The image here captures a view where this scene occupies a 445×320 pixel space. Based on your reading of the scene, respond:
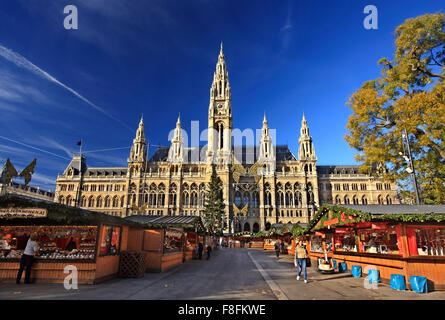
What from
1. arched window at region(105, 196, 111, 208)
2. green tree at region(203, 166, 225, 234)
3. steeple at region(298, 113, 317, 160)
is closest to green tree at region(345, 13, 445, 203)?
green tree at region(203, 166, 225, 234)

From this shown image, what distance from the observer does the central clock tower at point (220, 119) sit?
2579 inches

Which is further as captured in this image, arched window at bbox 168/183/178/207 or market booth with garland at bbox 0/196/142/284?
arched window at bbox 168/183/178/207

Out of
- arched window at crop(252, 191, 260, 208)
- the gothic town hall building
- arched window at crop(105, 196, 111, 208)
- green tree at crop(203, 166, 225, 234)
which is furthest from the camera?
arched window at crop(105, 196, 111, 208)

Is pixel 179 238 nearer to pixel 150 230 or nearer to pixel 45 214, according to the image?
pixel 150 230

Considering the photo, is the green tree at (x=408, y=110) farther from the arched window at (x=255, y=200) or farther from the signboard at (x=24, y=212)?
the arched window at (x=255, y=200)

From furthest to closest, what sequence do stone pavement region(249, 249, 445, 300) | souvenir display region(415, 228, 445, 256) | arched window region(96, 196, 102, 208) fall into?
arched window region(96, 196, 102, 208) → souvenir display region(415, 228, 445, 256) → stone pavement region(249, 249, 445, 300)

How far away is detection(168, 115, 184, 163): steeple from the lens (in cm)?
6825

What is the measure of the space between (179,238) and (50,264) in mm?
11227

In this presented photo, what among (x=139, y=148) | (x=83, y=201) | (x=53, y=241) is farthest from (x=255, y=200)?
(x=53, y=241)

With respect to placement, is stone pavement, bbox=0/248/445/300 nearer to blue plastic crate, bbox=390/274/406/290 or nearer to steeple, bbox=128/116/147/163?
blue plastic crate, bbox=390/274/406/290

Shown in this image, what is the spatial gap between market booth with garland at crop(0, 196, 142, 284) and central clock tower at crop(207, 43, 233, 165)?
52885 mm

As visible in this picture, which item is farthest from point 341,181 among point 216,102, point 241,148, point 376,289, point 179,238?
point 376,289

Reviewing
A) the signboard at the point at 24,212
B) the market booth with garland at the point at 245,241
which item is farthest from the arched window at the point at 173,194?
the signboard at the point at 24,212

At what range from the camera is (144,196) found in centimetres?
6525
